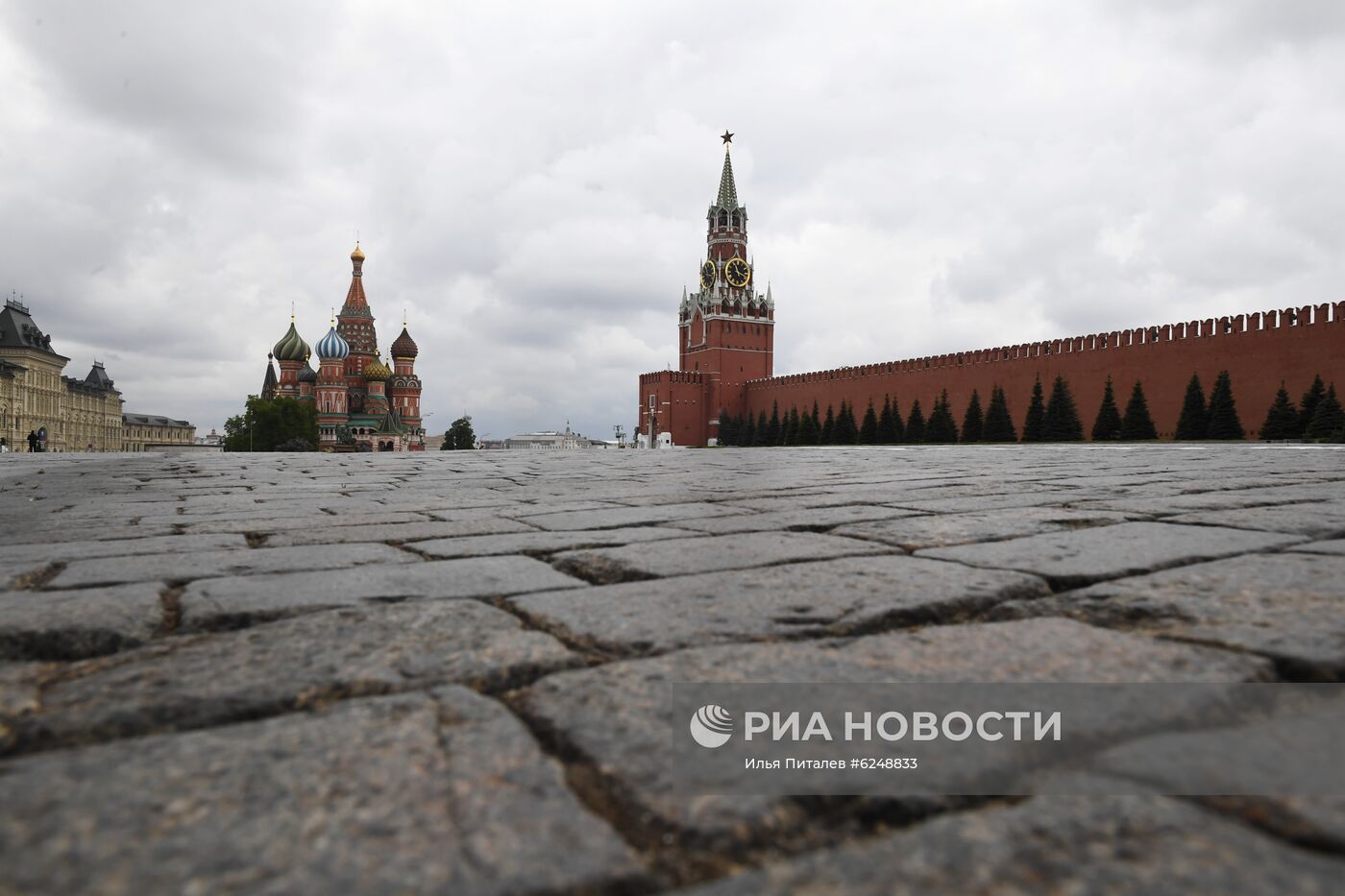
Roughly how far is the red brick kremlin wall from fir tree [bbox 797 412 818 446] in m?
3.18

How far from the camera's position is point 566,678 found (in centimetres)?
103

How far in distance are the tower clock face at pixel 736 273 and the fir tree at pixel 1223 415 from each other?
113 ft

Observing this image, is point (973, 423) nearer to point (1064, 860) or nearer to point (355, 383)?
point (1064, 860)

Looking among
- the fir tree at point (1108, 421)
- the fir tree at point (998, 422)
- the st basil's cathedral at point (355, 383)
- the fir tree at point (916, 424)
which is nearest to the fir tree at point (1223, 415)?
the fir tree at point (1108, 421)

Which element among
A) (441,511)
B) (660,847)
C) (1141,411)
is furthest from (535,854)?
(1141,411)

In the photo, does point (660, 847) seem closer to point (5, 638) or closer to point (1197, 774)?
point (1197, 774)

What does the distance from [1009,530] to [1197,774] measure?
1.70 metres

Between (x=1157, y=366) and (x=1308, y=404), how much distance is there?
4.71m

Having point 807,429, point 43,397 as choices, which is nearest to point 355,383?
point 43,397

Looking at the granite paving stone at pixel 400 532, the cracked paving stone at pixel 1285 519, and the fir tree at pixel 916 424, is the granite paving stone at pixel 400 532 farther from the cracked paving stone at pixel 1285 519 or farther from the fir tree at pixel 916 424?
the fir tree at pixel 916 424

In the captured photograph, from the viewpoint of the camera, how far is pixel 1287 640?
1.11 m

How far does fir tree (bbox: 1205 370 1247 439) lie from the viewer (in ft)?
68.3

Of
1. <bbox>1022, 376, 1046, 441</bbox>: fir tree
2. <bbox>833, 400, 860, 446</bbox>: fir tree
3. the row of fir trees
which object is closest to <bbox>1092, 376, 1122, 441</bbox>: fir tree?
the row of fir trees

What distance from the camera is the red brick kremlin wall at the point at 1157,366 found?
2019cm
